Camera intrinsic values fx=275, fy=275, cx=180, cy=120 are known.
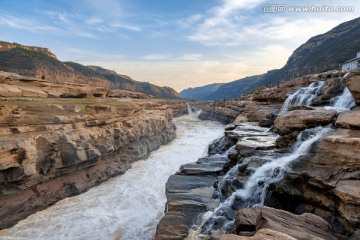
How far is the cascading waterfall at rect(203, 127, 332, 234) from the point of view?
9.38 m

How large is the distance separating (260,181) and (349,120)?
3.57 m

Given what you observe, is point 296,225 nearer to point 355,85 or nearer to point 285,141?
point 285,141

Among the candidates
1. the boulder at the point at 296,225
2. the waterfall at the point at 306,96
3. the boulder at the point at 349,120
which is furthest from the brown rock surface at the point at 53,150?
the boulder at the point at 349,120

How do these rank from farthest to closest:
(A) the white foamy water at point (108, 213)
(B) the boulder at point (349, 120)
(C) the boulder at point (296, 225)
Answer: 1. (A) the white foamy water at point (108, 213)
2. (B) the boulder at point (349, 120)
3. (C) the boulder at point (296, 225)

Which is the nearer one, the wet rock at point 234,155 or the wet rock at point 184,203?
the wet rock at point 184,203

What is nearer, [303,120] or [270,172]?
[270,172]

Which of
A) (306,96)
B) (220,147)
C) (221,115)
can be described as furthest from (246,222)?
(221,115)

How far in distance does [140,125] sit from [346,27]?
11560 cm

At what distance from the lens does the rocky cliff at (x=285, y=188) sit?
6746mm

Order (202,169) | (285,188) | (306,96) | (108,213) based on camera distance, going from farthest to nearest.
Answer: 1. (306,96)
2. (202,169)
3. (108,213)
4. (285,188)

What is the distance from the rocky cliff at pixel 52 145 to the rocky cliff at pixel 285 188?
6.89 meters

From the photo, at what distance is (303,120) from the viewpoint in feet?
36.2

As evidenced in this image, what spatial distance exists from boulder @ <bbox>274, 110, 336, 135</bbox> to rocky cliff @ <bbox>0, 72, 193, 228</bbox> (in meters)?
11.7

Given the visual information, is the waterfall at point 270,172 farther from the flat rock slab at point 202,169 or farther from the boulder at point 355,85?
the flat rock slab at point 202,169
